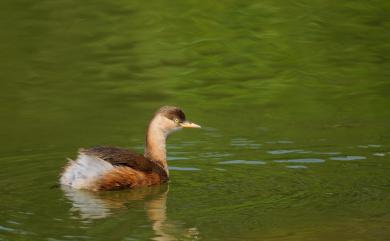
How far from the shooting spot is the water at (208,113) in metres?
9.39

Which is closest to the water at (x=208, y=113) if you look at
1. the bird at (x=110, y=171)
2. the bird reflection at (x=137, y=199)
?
the bird reflection at (x=137, y=199)

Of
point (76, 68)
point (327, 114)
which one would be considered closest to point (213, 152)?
point (327, 114)

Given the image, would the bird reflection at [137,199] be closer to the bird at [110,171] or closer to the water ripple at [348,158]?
the bird at [110,171]

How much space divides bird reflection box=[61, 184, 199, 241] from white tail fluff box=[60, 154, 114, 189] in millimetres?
73

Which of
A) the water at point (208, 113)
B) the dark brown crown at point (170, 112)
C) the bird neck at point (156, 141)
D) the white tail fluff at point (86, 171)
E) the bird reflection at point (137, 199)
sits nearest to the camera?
the bird reflection at point (137, 199)

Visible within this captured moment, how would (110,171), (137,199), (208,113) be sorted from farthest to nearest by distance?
(208,113) → (110,171) → (137,199)

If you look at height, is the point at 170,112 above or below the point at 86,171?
above

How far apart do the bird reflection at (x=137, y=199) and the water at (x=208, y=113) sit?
0.02 metres

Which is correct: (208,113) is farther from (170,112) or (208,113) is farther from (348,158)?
(348,158)

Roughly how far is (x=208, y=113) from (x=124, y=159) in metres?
3.84

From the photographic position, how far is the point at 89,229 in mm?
9023

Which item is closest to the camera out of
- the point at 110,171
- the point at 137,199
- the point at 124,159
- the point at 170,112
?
the point at 137,199

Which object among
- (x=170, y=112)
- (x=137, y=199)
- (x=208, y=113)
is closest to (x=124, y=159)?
(x=137, y=199)

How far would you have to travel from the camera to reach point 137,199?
34.0 feet
